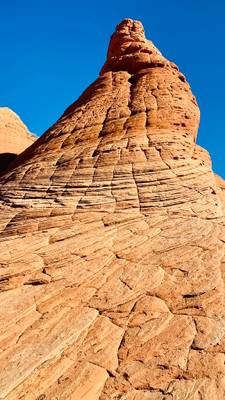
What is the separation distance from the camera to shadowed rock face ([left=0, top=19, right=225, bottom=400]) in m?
7.29

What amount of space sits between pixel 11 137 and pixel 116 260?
3007 cm

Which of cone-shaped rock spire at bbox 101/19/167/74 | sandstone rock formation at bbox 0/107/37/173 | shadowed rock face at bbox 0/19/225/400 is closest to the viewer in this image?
shadowed rock face at bbox 0/19/225/400

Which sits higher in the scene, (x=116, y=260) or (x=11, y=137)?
(x=11, y=137)

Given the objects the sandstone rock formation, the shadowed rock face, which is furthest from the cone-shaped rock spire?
the sandstone rock formation

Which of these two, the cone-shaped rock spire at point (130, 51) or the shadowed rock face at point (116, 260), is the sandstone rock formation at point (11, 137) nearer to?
the cone-shaped rock spire at point (130, 51)

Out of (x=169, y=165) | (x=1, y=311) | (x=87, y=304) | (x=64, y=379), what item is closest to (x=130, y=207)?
(x=169, y=165)

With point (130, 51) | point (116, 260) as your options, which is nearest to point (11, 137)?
point (130, 51)

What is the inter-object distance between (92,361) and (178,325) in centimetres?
206

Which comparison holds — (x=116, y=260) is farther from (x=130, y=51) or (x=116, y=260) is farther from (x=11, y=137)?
(x=11, y=137)

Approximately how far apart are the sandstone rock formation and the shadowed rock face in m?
11.7

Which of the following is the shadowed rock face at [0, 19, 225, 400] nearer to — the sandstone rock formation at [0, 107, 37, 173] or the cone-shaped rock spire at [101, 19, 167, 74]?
the cone-shaped rock spire at [101, 19, 167, 74]

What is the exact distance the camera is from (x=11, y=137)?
124 feet

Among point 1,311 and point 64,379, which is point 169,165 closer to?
point 1,311

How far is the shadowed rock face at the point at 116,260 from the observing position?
7289 millimetres
